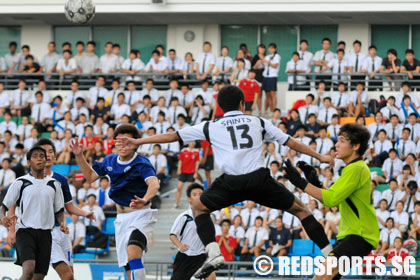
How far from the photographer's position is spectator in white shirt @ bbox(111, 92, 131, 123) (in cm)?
2503

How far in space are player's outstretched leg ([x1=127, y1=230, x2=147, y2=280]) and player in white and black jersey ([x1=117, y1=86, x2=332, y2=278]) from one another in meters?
1.25

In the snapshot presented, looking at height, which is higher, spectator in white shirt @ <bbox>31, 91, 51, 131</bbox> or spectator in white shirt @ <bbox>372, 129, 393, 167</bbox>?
spectator in white shirt @ <bbox>31, 91, 51, 131</bbox>

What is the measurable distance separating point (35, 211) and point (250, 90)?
12.6 metres

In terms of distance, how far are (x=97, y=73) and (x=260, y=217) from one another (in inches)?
378

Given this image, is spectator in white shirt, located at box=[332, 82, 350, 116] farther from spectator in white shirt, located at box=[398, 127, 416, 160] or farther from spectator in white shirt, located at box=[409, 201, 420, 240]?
spectator in white shirt, located at box=[409, 201, 420, 240]

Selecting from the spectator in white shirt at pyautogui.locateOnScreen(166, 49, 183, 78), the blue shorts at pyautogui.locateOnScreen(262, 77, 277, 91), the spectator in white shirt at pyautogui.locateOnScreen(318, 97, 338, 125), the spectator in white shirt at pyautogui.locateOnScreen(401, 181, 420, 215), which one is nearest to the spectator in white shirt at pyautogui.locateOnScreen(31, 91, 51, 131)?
the spectator in white shirt at pyautogui.locateOnScreen(166, 49, 183, 78)

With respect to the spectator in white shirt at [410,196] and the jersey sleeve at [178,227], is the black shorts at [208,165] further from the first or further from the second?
the jersey sleeve at [178,227]

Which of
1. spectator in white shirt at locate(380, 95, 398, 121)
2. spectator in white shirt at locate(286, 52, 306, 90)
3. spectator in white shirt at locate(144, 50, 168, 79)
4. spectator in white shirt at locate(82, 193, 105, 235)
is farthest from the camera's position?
spectator in white shirt at locate(144, 50, 168, 79)

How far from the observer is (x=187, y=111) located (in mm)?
25391

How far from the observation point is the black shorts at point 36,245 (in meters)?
12.2

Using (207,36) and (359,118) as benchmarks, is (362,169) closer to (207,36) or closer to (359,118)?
(359,118)

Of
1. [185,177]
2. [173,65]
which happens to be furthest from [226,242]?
[173,65]

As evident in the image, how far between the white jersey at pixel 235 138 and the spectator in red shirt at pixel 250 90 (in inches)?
530

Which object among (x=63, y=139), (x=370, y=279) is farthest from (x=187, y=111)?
(x=370, y=279)
